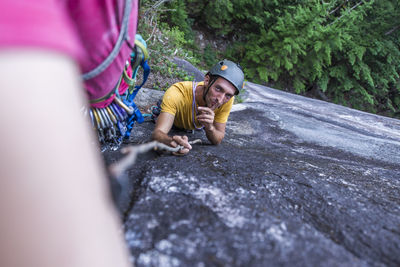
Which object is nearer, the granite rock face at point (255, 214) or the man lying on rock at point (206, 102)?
the granite rock face at point (255, 214)

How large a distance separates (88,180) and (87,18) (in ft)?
1.84

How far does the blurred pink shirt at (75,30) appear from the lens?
1.20 ft

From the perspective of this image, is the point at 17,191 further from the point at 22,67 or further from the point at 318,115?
the point at 318,115

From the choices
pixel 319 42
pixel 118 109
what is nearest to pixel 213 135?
pixel 118 109

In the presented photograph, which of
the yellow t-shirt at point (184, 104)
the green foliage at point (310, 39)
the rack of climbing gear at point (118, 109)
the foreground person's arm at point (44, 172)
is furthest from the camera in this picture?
the green foliage at point (310, 39)

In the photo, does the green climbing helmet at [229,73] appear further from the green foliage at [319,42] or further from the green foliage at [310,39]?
the green foliage at [319,42]

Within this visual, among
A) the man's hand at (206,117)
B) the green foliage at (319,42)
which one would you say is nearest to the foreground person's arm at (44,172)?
the man's hand at (206,117)

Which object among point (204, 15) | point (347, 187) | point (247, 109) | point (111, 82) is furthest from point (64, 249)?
point (204, 15)

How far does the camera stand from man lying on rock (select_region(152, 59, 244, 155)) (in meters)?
2.32

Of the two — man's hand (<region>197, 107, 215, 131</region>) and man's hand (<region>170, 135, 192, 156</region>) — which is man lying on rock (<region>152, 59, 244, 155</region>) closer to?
man's hand (<region>197, 107, 215, 131</region>)

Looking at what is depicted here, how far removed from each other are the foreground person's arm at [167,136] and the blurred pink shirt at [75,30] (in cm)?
57

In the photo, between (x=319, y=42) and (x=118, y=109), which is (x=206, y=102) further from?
(x=319, y=42)

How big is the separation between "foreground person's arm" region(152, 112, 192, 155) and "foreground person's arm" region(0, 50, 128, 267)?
128 centimetres

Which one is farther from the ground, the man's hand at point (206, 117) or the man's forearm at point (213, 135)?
the man's hand at point (206, 117)
